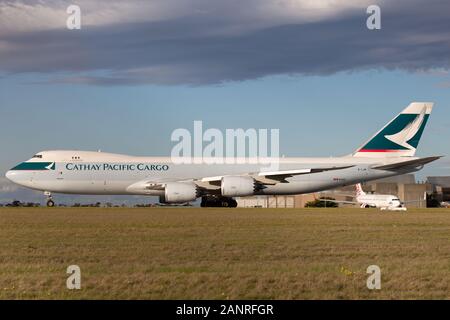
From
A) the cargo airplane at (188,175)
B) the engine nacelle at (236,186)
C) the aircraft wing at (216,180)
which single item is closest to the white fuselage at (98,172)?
the cargo airplane at (188,175)

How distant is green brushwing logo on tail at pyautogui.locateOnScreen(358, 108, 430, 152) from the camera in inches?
2431

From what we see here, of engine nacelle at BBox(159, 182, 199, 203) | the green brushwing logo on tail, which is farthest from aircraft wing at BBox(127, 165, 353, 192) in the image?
the green brushwing logo on tail

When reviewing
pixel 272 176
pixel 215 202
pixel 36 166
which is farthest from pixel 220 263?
pixel 215 202

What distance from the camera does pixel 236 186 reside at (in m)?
51.5

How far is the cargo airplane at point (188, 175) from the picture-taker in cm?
5188

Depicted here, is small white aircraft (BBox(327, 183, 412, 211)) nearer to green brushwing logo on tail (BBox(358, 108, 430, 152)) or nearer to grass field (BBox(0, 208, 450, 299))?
green brushwing logo on tail (BBox(358, 108, 430, 152))

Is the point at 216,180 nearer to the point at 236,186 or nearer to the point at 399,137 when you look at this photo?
the point at 236,186

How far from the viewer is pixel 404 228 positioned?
28.3 m

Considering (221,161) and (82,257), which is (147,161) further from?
(82,257)

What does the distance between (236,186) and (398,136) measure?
17755mm

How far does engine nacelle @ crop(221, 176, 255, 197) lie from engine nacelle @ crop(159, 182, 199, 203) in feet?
7.39

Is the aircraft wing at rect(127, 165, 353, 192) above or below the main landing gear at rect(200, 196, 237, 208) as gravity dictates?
above

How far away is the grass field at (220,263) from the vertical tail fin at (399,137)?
121ft
